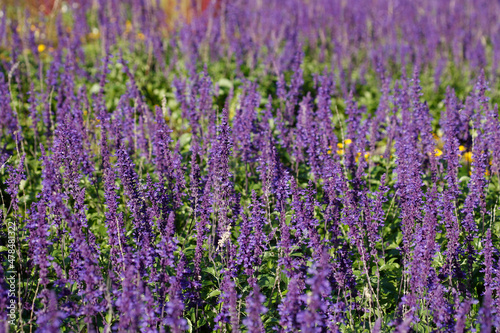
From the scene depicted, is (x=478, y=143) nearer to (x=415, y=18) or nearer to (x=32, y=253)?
(x=32, y=253)

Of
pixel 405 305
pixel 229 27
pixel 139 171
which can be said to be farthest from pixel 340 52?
pixel 405 305

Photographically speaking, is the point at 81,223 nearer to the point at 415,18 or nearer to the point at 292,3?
the point at 292,3

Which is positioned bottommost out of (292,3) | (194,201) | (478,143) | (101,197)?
(101,197)

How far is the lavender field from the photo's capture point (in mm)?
3242

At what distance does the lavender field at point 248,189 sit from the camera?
3.24 m

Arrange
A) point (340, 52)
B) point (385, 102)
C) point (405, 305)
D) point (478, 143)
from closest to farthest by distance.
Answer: point (405, 305)
point (478, 143)
point (385, 102)
point (340, 52)

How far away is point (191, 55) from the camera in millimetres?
7891

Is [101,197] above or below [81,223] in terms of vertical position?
below

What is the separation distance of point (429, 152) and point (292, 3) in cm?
745

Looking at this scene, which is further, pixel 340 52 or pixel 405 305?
pixel 340 52

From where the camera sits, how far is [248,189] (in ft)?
17.2

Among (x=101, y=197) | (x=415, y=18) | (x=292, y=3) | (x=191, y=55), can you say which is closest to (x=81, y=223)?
(x=101, y=197)

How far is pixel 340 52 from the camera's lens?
29.9 feet

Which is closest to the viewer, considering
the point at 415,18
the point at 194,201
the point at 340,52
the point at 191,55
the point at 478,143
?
the point at 194,201
